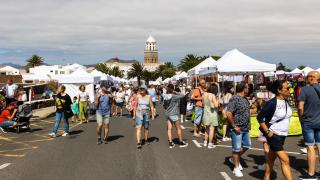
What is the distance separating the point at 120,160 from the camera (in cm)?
976

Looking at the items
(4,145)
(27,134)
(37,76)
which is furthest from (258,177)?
(37,76)

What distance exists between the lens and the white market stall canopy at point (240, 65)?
1778 centimetres

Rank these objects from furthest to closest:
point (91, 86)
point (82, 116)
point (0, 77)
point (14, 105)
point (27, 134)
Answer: point (0, 77)
point (91, 86)
point (82, 116)
point (14, 105)
point (27, 134)

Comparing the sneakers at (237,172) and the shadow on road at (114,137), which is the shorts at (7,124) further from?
the sneakers at (237,172)

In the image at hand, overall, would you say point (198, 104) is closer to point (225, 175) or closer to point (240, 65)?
point (240, 65)

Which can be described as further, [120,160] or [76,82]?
[76,82]

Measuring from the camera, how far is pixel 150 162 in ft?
30.9

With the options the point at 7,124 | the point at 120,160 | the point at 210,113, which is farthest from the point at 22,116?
the point at 210,113

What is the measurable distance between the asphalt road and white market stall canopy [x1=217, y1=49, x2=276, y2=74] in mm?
4794

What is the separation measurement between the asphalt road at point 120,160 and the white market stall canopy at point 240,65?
4.79 m

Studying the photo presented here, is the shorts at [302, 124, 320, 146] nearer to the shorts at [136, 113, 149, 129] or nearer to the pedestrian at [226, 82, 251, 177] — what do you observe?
the pedestrian at [226, 82, 251, 177]

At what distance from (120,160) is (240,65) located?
9450 millimetres

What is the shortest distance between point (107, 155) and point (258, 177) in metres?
4.13

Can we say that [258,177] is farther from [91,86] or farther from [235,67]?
[91,86]
